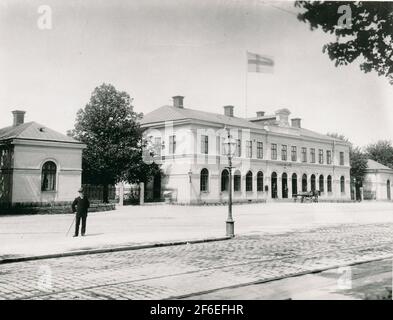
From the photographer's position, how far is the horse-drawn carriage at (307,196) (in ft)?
131

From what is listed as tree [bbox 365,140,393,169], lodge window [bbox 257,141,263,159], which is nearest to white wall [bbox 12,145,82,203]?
lodge window [bbox 257,141,263,159]

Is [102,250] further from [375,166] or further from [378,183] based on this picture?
[375,166]

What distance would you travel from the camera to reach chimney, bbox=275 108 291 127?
43375 millimetres

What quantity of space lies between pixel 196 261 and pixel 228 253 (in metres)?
1.34

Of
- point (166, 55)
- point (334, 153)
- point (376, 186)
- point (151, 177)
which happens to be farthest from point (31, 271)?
point (376, 186)

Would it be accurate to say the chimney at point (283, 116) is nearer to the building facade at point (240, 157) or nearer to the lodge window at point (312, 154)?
the building facade at point (240, 157)

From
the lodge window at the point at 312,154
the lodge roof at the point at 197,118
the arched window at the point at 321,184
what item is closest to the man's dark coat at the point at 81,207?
the lodge roof at the point at 197,118

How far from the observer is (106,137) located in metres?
32.1

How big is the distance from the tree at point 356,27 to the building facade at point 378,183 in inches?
A: 2022

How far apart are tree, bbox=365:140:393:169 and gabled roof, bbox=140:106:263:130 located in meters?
36.4

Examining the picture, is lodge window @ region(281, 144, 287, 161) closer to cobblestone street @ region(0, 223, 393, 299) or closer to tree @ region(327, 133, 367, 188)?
tree @ region(327, 133, 367, 188)

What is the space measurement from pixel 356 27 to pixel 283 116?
36.9m

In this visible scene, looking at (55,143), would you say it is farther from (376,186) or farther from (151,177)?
(376,186)

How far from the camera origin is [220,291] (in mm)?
5961
